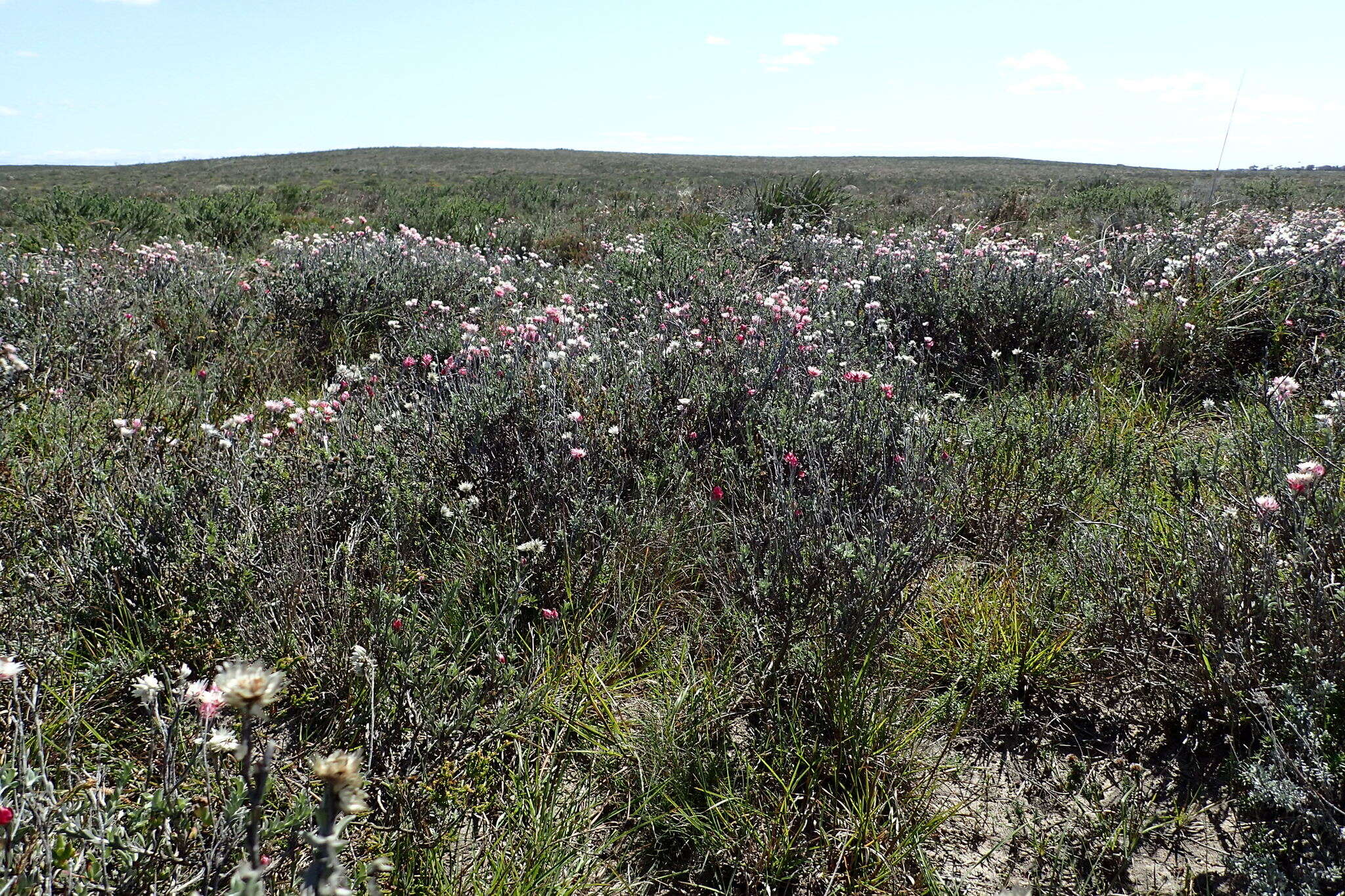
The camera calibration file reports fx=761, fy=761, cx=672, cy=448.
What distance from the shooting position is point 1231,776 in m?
1.94

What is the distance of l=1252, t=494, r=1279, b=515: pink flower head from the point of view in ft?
7.14

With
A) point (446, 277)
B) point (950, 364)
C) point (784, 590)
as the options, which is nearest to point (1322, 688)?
point (784, 590)

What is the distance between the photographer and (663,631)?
262cm

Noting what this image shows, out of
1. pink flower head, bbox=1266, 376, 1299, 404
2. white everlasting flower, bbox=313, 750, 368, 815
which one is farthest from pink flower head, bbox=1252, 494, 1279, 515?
white everlasting flower, bbox=313, 750, 368, 815

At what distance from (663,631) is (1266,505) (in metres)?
1.85

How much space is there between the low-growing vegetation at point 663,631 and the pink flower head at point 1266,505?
0.02m

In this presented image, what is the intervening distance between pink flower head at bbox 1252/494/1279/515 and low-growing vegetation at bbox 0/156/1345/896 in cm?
2

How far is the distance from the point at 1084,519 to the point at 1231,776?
123cm

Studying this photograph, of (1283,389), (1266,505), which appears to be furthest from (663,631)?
(1283,389)

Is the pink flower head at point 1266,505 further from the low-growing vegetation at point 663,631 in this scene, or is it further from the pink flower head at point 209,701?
the pink flower head at point 209,701

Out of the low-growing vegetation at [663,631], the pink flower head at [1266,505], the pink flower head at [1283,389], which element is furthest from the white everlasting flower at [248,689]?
the pink flower head at [1283,389]

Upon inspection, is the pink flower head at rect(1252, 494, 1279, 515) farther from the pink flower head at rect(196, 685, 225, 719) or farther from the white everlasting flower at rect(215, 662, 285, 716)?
the pink flower head at rect(196, 685, 225, 719)

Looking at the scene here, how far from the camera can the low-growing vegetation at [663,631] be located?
5.84 ft

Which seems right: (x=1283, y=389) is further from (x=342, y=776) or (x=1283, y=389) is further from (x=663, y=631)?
(x=342, y=776)
